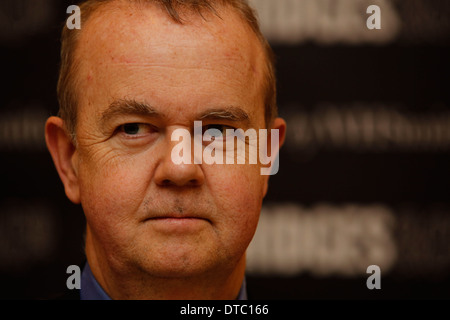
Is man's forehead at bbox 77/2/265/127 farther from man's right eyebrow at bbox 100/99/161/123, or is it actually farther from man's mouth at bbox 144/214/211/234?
man's mouth at bbox 144/214/211/234

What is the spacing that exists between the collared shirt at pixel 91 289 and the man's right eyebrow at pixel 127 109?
18.3 inches

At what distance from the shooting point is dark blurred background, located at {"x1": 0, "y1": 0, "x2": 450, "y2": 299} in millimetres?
1999

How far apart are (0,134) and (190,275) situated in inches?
52.0

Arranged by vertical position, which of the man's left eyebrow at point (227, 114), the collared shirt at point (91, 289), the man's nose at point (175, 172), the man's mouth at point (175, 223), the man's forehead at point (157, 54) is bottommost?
the collared shirt at point (91, 289)

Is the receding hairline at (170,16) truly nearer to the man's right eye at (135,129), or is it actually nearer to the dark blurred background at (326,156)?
the man's right eye at (135,129)

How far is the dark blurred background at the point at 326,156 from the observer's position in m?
2.00

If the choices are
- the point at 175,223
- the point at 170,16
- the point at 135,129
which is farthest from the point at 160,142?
the point at 170,16

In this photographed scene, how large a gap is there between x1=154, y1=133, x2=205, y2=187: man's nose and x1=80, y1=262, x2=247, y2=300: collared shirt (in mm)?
412

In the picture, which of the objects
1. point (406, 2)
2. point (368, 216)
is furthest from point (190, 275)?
point (406, 2)

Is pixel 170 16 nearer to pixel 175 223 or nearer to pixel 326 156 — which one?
pixel 175 223

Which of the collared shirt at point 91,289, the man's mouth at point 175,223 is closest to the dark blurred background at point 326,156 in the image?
the collared shirt at point 91,289

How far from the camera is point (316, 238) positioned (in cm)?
198

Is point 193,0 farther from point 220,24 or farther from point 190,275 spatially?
point 190,275

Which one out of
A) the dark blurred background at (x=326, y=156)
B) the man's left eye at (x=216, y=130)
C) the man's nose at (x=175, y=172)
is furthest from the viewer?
the dark blurred background at (x=326, y=156)
